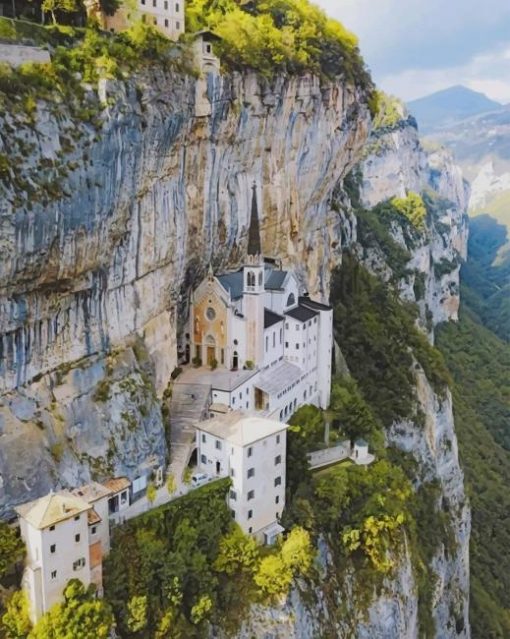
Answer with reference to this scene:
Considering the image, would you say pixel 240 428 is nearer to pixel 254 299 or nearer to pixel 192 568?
pixel 192 568

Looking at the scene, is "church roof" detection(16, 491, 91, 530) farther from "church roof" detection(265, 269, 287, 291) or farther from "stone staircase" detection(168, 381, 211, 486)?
"church roof" detection(265, 269, 287, 291)

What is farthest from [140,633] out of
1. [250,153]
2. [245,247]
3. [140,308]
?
[250,153]

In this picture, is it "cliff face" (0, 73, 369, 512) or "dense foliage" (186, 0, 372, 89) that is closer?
"cliff face" (0, 73, 369, 512)

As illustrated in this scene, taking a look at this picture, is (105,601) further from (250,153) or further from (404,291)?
(404,291)

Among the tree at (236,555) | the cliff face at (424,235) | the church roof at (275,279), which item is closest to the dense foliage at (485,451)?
the cliff face at (424,235)

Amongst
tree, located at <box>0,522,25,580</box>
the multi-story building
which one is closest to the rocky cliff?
tree, located at <box>0,522,25,580</box>

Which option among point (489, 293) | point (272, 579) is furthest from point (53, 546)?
point (489, 293)

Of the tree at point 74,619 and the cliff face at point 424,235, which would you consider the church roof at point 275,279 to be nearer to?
the tree at point 74,619
